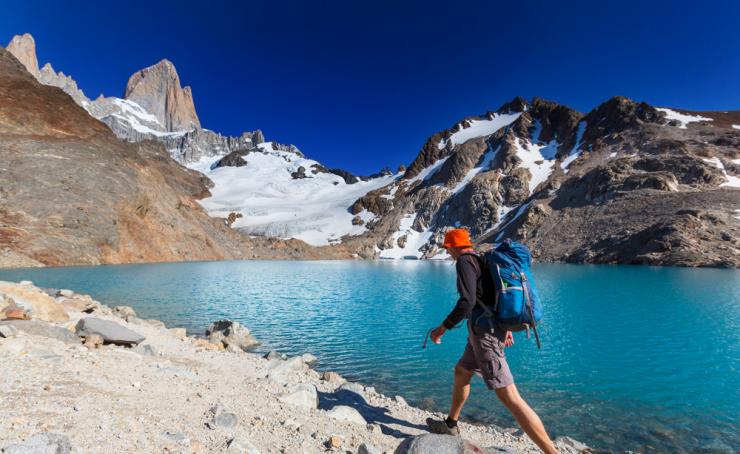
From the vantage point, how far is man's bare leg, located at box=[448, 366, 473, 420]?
19.4 ft

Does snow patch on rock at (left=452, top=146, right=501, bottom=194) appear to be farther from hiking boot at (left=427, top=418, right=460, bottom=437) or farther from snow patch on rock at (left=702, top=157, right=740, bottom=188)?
hiking boot at (left=427, top=418, right=460, bottom=437)

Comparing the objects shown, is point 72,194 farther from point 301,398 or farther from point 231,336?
point 301,398

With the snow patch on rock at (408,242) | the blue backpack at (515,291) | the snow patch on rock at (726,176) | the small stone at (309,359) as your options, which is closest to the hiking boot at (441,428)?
the blue backpack at (515,291)

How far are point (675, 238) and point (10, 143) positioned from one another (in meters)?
105

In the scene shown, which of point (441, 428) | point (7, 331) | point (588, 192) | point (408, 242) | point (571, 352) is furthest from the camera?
point (408, 242)

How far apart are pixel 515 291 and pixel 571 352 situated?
10698 millimetres

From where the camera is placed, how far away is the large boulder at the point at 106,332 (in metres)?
8.64

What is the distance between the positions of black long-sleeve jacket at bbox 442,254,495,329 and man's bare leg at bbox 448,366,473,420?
1.09m

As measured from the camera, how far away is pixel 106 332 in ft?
28.9

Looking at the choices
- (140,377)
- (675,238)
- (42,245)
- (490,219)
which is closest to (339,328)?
(140,377)

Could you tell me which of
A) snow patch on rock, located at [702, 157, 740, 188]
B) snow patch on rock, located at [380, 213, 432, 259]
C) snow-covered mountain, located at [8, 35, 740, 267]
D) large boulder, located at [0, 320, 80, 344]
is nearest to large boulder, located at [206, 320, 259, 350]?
large boulder, located at [0, 320, 80, 344]

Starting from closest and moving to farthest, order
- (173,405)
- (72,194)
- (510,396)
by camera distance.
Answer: (510,396), (173,405), (72,194)

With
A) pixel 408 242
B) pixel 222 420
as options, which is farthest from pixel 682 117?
pixel 222 420

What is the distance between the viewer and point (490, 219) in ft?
440
